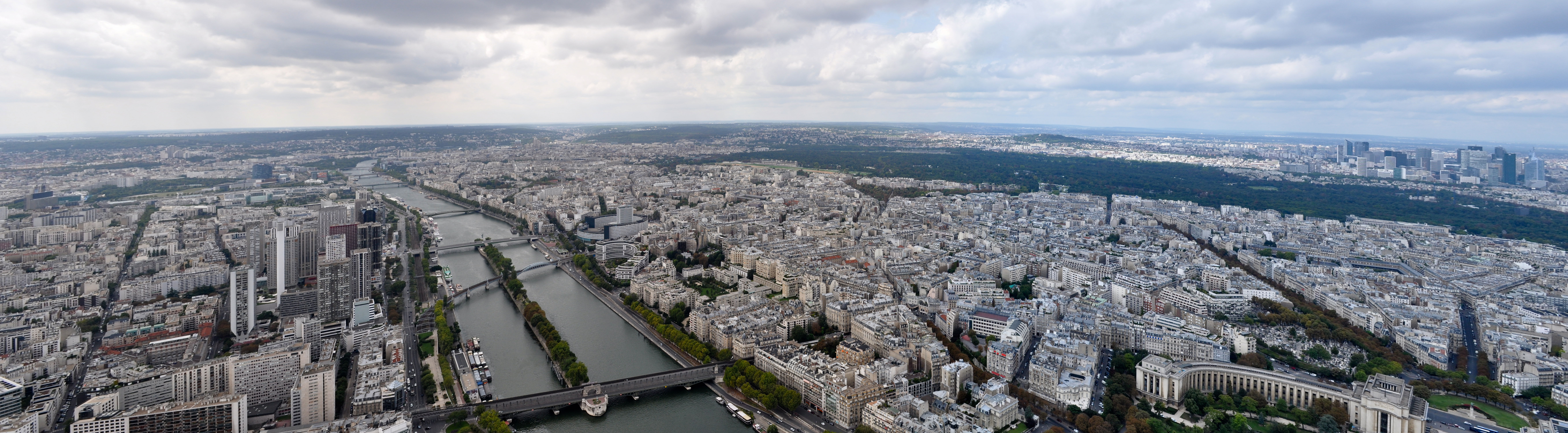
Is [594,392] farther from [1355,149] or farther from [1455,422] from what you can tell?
[1355,149]

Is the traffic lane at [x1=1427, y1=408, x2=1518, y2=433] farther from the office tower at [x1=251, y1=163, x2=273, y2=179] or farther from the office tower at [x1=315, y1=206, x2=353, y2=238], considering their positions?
the office tower at [x1=251, y1=163, x2=273, y2=179]

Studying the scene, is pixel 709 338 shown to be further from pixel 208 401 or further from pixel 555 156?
pixel 555 156

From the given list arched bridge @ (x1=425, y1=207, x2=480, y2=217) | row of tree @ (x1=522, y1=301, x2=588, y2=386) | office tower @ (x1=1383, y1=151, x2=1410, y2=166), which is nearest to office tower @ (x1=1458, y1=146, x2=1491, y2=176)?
office tower @ (x1=1383, y1=151, x2=1410, y2=166)

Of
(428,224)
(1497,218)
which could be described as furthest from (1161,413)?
(1497,218)

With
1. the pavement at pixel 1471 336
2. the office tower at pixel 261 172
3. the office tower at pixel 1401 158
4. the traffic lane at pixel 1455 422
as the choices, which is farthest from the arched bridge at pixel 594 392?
the office tower at pixel 1401 158

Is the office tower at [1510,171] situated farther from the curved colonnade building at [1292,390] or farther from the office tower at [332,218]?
the office tower at [332,218]

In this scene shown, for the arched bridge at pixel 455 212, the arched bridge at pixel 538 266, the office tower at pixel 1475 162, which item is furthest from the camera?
the office tower at pixel 1475 162
